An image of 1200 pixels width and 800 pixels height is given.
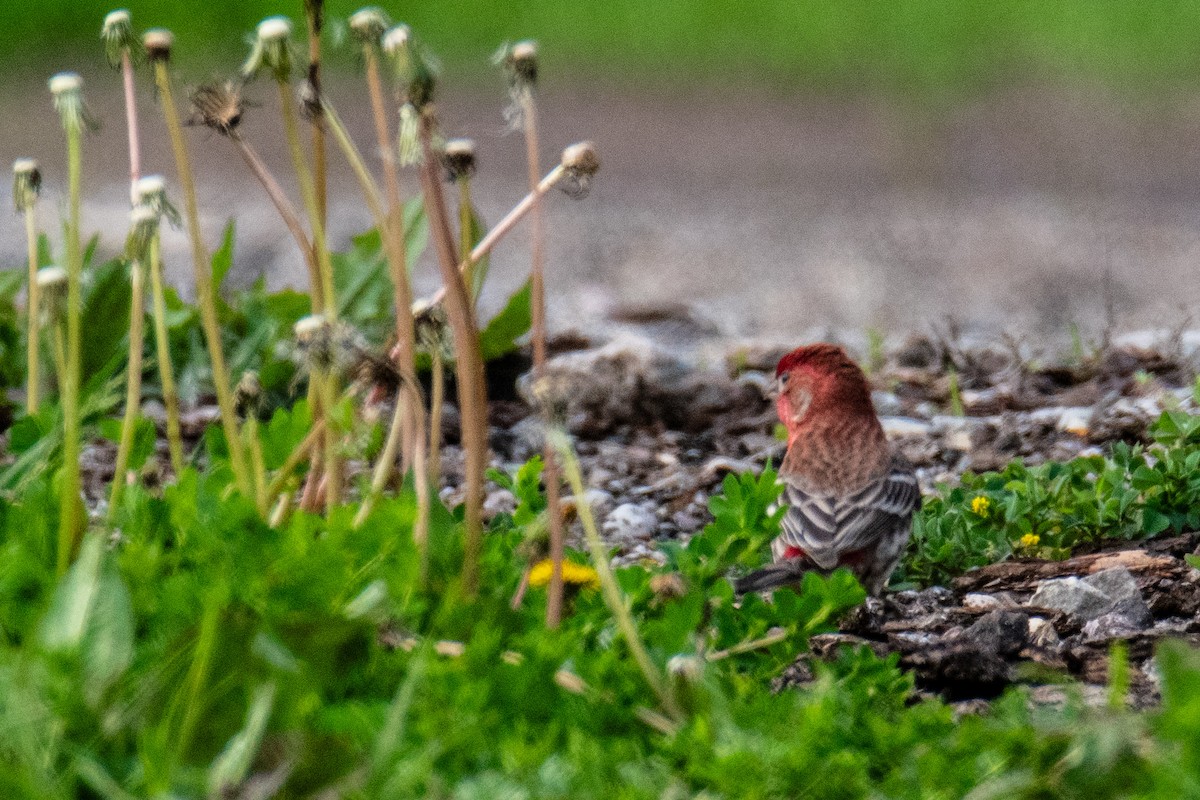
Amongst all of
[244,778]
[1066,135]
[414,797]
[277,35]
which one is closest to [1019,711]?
[414,797]

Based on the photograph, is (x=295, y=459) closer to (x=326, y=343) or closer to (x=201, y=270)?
(x=201, y=270)

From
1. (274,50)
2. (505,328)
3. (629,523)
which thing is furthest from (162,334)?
(505,328)

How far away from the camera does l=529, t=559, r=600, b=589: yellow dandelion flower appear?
3008 mm

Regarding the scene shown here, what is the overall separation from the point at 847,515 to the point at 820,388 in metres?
0.65

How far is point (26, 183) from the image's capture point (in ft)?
9.46

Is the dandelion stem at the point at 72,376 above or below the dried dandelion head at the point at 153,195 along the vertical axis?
below

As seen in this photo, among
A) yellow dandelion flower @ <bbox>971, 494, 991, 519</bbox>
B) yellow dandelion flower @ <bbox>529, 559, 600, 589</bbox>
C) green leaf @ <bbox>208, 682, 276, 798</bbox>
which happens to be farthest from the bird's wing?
green leaf @ <bbox>208, 682, 276, 798</bbox>

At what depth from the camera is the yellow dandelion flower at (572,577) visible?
301cm

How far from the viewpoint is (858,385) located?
15.9ft

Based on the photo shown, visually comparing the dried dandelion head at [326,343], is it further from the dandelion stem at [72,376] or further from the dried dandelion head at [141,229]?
the dandelion stem at [72,376]

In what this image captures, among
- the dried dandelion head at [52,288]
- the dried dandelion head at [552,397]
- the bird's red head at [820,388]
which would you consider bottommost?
the bird's red head at [820,388]

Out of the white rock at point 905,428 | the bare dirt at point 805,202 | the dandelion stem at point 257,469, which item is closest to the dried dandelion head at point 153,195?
the dandelion stem at point 257,469

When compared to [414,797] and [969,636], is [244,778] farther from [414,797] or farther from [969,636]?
[969,636]

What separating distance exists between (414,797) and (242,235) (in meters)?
7.16
